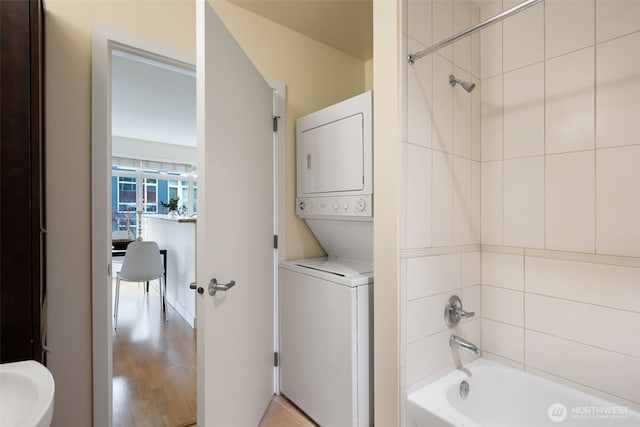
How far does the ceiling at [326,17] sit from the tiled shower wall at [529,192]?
2.02 feet

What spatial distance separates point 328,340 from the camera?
160 cm

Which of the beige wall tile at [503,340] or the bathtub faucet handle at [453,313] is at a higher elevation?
the bathtub faucet handle at [453,313]

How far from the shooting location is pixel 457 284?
5.09 ft

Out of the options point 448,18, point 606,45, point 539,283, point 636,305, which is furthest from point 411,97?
point 636,305

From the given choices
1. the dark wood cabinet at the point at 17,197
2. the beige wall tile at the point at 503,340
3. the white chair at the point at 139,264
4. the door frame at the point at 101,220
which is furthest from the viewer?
the white chair at the point at 139,264

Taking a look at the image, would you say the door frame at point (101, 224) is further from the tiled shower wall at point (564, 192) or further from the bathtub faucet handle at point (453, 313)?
the tiled shower wall at point (564, 192)

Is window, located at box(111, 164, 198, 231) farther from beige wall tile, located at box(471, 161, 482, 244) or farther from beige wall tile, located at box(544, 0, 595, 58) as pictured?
beige wall tile, located at box(544, 0, 595, 58)

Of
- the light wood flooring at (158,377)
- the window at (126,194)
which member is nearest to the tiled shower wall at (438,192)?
the light wood flooring at (158,377)

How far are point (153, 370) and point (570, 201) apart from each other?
2.85 meters

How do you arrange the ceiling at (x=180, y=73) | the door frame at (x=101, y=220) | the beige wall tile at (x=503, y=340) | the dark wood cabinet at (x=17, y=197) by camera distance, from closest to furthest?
the dark wood cabinet at (x=17, y=197)
the door frame at (x=101, y=220)
the beige wall tile at (x=503, y=340)
the ceiling at (x=180, y=73)

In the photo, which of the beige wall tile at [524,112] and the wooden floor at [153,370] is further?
the wooden floor at [153,370]

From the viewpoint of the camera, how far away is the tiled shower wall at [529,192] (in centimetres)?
126

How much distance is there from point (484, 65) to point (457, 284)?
1.20 meters

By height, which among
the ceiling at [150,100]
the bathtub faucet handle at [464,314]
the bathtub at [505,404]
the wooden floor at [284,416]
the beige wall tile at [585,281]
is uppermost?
Result: the ceiling at [150,100]
